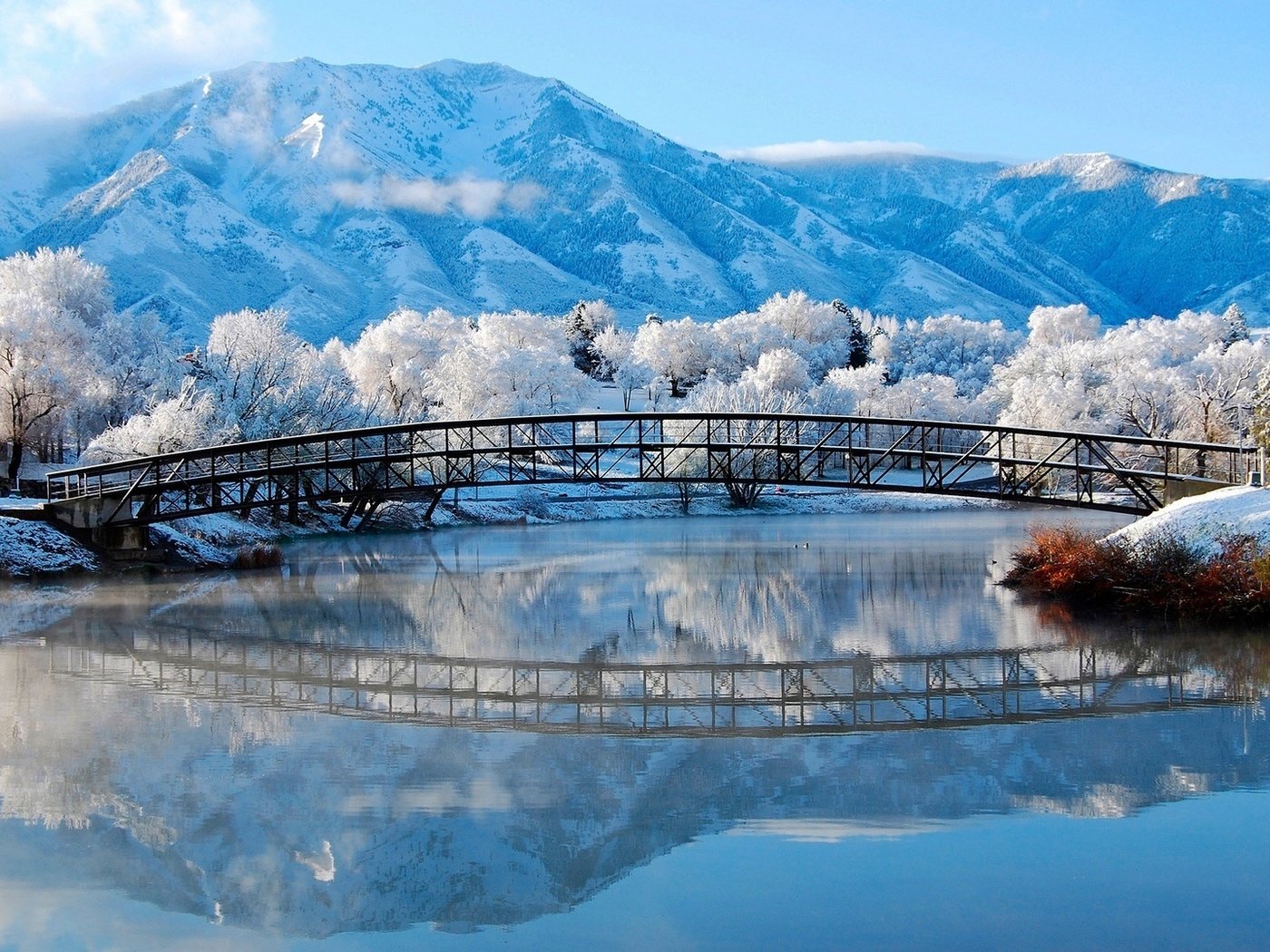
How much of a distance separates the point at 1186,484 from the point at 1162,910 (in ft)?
103

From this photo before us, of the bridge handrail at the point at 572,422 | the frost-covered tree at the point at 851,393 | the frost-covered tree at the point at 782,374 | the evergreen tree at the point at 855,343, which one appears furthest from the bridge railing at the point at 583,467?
the evergreen tree at the point at 855,343

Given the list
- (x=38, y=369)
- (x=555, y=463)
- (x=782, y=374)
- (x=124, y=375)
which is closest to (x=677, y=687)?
(x=555, y=463)

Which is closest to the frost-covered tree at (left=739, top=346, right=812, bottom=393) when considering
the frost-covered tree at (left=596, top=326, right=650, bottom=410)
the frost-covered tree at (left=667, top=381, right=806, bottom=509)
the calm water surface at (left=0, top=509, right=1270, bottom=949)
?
the frost-covered tree at (left=667, top=381, right=806, bottom=509)

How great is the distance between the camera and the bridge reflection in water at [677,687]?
19.0 metres

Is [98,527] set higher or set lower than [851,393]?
lower

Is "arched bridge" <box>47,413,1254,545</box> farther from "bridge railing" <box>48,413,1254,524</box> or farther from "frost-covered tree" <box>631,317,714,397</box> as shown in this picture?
"frost-covered tree" <box>631,317,714,397</box>

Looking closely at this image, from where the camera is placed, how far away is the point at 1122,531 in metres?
35.8

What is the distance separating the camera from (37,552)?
142ft

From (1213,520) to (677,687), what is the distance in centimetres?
1657

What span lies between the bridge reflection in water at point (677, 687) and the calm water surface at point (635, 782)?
0.10 meters

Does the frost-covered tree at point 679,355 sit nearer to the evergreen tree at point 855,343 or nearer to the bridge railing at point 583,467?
the evergreen tree at point 855,343

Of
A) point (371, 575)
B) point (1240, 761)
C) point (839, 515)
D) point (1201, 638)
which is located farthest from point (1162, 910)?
point (839, 515)

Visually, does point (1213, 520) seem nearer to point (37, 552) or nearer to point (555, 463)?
point (555, 463)

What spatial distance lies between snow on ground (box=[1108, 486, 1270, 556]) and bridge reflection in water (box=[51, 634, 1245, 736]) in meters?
6.94
